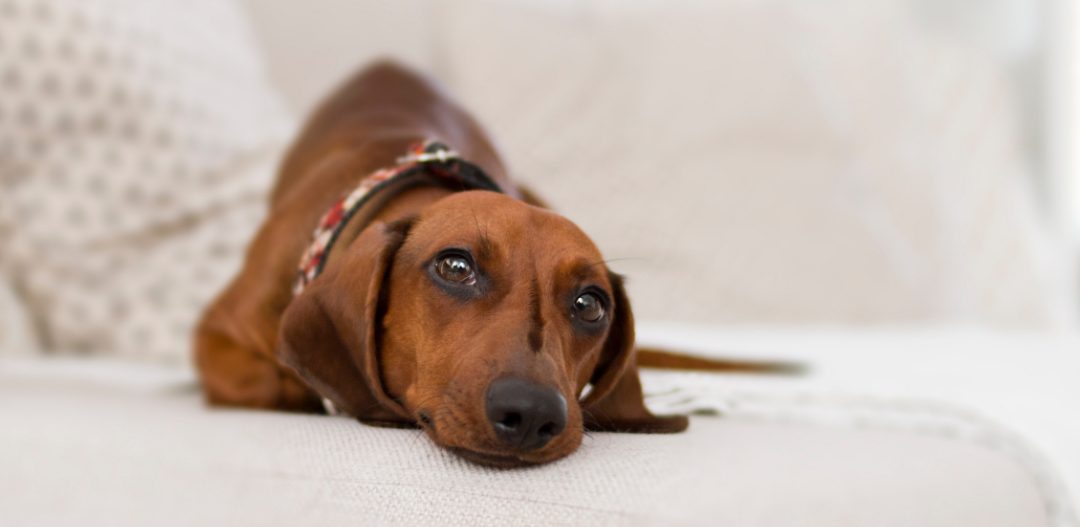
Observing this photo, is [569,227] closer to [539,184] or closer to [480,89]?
[539,184]

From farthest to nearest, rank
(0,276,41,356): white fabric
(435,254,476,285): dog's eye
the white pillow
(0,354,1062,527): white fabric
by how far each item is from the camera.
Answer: the white pillow → (0,276,41,356): white fabric → (435,254,476,285): dog's eye → (0,354,1062,527): white fabric

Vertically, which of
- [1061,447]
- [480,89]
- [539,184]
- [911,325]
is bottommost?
[911,325]

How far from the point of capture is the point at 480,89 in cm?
212

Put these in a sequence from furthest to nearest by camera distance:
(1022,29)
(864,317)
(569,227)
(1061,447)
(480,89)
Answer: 1. (1022,29)
2. (864,317)
3. (480,89)
4. (1061,447)
5. (569,227)

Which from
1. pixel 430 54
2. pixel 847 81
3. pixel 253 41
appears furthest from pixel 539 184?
pixel 847 81

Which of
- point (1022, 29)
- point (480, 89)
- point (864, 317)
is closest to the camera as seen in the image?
point (480, 89)

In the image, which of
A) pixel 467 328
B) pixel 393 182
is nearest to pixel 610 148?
pixel 393 182

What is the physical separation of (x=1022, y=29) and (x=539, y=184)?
2626mm

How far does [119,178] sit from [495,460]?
125 centimetres

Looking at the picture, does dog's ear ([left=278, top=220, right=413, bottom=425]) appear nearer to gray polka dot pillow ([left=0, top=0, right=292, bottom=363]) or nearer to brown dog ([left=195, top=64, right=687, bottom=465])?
brown dog ([left=195, top=64, right=687, bottom=465])

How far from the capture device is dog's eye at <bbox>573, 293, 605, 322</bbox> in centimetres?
93

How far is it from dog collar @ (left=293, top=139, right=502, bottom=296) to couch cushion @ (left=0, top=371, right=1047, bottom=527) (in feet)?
0.60

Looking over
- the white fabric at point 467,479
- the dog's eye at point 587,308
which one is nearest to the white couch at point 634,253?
the white fabric at point 467,479

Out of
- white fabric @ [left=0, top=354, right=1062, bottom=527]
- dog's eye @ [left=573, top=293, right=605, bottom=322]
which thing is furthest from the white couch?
dog's eye @ [left=573, top=293, right=605, bottom=322]
